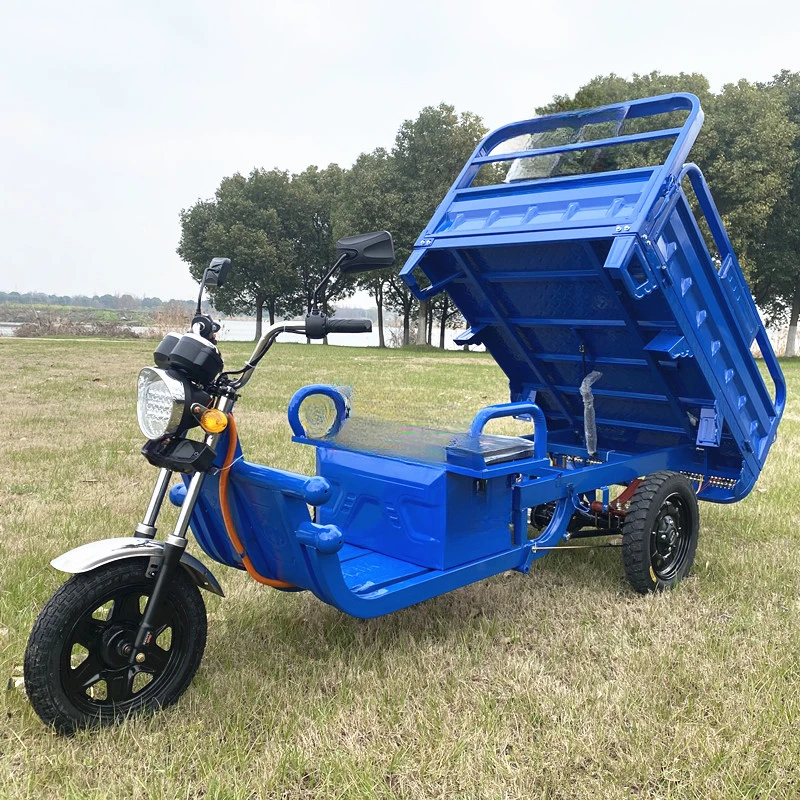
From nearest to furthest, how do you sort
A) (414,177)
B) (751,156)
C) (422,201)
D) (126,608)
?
(126,608) < (751,156) < (422,201) < (414,177)

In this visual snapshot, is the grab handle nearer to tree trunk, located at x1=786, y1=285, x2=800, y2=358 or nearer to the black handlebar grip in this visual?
the black handlebar grip

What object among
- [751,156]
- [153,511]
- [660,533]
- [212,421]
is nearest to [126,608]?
[153,511]

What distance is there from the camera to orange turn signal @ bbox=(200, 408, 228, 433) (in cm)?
269

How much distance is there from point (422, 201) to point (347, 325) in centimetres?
2955

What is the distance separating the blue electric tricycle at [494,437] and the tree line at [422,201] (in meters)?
11.2

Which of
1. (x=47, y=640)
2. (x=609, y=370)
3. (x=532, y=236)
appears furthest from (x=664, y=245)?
(x=47, y=640)

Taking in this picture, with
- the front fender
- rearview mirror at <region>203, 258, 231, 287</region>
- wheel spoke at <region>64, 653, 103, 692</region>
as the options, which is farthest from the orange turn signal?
wheel spoke at <region>64, 653, 103, 692</region>

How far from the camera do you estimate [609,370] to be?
4629 millimetres

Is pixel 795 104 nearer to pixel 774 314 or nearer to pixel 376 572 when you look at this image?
pixel 774 314

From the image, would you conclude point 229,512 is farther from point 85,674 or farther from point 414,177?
point 414,177

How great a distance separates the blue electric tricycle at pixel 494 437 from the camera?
270 cm

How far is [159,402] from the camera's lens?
268 cm

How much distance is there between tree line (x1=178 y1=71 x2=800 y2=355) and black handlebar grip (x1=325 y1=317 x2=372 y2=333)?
1326cm

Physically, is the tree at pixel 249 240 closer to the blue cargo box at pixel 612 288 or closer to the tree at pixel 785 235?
the tree at pixel 785 235
